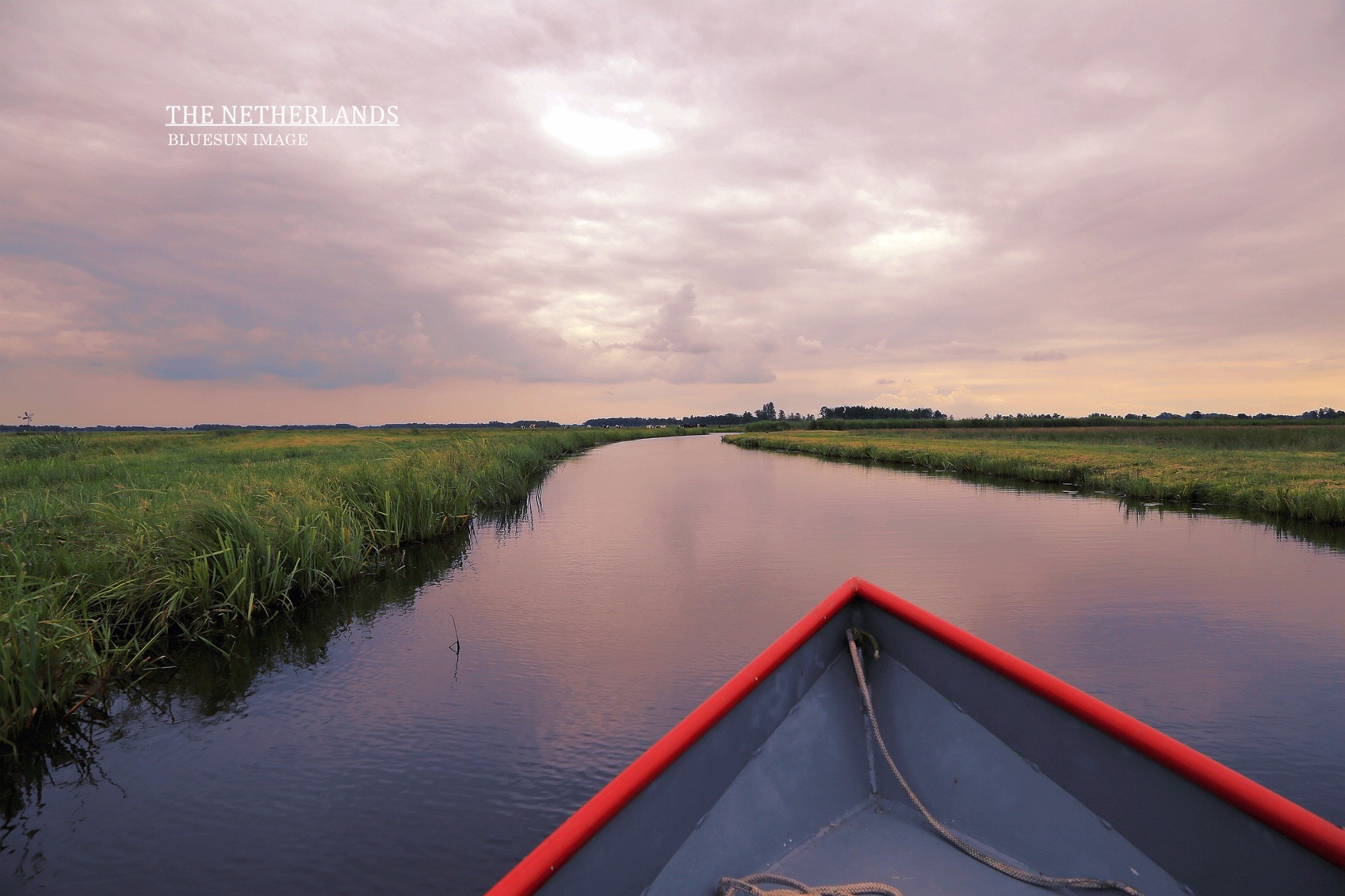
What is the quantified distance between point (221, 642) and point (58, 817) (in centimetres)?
298

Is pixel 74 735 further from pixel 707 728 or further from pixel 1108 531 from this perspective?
pixel 1108 531

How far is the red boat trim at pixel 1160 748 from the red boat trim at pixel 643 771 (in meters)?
0.66

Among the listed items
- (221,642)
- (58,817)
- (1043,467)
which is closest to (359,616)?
(221,642)

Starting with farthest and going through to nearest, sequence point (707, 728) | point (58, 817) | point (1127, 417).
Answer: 1. point (1127, 417)
2. point (58, 817)
3. point (707, 728)

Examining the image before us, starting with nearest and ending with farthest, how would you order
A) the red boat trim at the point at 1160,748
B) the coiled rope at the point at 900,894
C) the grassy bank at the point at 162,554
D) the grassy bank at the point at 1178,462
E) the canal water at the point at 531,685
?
1. the red boat trim at the point at 1160,748
2. the coiled rope at the point at 900,894
3. the canal water at the point at 531,685
4. the grassy bank at the point at 162,554
5. the grassy bank at the point at 1178,462

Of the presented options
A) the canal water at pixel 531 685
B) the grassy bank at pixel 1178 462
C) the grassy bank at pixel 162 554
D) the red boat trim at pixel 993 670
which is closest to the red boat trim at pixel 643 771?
the red boat trim at pixel 993 670

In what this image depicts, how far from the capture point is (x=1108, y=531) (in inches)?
510

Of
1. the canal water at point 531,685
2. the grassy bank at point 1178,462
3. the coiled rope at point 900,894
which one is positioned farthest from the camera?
the grassy bank at point 1178,462

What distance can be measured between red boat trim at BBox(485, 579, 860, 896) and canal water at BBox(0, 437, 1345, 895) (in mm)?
1955

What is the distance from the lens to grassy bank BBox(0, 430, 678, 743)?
488 centimetres

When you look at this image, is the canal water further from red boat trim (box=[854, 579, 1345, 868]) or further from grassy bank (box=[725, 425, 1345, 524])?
grassy bank (box=[725, 425, 1345, 524])

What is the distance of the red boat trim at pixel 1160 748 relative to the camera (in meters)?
1.80

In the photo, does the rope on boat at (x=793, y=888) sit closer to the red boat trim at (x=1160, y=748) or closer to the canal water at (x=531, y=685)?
the red boat trim at (x=1160, y=748)

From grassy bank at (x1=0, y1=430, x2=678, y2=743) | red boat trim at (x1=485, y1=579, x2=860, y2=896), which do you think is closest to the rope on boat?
red boat trim at (x1=485, y1=579, x2=860, y2=896)
